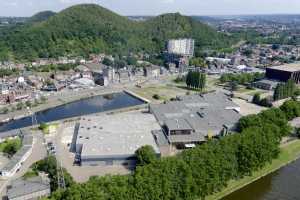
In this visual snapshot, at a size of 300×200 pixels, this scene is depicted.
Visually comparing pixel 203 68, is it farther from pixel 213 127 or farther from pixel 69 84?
pixel 213 127

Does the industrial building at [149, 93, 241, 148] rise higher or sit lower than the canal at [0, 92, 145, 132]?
higher

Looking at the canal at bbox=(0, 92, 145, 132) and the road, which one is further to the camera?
the road

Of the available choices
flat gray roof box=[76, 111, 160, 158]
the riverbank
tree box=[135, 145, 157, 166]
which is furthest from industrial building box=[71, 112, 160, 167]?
the riverbank

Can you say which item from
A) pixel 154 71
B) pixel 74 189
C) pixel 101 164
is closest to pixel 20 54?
pixel 154 71

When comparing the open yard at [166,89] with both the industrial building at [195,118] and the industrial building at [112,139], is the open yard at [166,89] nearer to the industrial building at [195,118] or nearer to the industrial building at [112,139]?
the industrial building at [195,118]

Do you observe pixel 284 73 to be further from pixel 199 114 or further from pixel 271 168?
pixel 271 168

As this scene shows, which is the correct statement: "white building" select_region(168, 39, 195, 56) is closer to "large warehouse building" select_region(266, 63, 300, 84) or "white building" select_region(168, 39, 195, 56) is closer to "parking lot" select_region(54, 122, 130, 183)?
"large warehouse building" select_region(266, 63, 300, 84)
